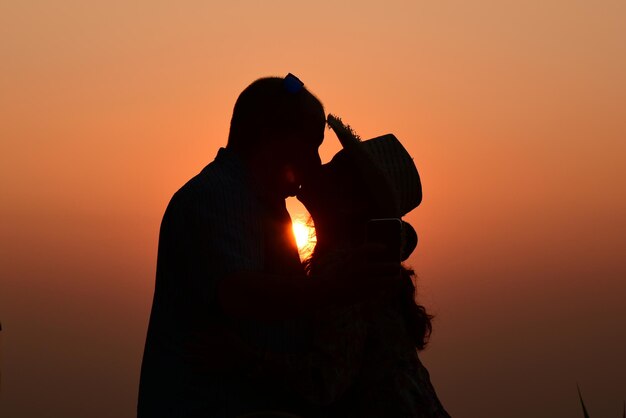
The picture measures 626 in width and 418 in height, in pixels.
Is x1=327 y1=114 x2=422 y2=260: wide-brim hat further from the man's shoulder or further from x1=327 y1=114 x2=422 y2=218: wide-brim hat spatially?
the man's shoulder

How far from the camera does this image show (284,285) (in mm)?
2793

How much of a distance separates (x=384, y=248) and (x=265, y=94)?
2.56 ft

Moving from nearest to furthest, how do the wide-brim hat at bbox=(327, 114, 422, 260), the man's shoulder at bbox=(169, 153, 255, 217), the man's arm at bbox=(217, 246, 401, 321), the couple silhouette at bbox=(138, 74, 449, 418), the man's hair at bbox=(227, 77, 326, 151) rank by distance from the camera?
the man's arm at bbox=(217, 246, 401, 321)
the couple silhouette at bbox=(138, 74, 449, 418)
the man's shoulder at bbox=(169, 153, 255, 217)
the man's hair at bbox=(227, 77, 326, 151)
the wide-brim hat at bbox=(327, 114, 422, 260)

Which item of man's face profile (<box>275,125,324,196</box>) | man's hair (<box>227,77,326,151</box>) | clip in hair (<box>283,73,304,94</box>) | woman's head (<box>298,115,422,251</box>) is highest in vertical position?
clip in hair (<box>283,73,304,94</box>)

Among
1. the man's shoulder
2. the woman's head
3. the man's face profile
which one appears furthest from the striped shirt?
the woman's head

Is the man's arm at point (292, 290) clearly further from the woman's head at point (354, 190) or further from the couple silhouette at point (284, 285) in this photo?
the woman's head at point (354, 190)

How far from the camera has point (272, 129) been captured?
3.33m

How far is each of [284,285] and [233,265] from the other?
0.60 feet

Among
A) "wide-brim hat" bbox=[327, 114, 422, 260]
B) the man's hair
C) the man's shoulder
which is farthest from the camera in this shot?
"wide-brim hat" bbox=[327, 114, 422, 260]

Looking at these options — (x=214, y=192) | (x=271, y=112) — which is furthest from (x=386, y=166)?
(x=214, y=192)

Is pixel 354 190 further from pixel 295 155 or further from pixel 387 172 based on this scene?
pixel 295 155

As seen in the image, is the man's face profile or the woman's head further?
the woman's head

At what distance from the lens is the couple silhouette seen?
290 centimetres

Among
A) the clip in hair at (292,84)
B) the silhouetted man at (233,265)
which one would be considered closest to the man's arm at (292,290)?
the silhouetted man at (233,265)
